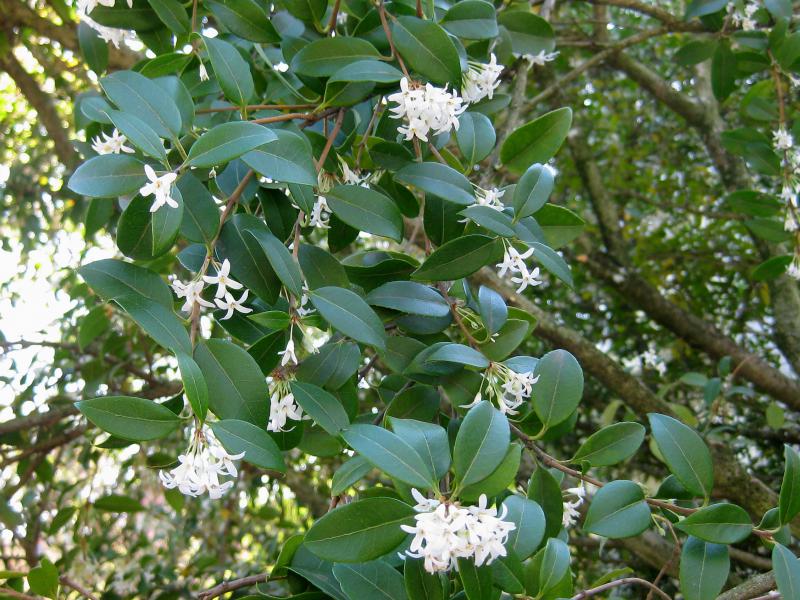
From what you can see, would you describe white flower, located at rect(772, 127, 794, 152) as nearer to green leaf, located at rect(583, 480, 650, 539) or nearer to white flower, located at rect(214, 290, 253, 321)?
green leaf, located at rect(583, 480, 650, 539)

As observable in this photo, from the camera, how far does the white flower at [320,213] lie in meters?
1.01

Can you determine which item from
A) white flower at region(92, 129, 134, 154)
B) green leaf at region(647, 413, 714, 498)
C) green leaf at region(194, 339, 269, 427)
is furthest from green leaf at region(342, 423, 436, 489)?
white flower at region(92, 129, 134, 154)

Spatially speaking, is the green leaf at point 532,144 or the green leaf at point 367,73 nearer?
the green leaf at point 367,73

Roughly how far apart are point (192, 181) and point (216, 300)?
14 cm

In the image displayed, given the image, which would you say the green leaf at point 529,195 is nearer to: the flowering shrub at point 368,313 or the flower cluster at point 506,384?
the flowering shrub at point 368,313

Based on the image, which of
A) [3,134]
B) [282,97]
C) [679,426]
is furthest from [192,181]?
[3,134]

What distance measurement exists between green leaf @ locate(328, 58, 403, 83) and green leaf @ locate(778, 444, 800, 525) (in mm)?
612

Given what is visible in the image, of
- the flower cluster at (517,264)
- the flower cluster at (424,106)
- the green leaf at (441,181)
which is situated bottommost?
the flower cluster at (517,264)

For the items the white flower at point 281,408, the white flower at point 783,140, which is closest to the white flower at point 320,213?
the white flower at point 281,408

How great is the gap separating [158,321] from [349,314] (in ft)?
0.64

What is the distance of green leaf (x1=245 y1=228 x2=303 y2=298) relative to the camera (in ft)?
2.65

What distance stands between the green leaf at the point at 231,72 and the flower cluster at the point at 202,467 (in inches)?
15.6

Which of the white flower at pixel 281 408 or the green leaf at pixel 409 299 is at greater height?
the green leaf at pixel 409 299

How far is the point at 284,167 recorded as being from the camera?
834mm
